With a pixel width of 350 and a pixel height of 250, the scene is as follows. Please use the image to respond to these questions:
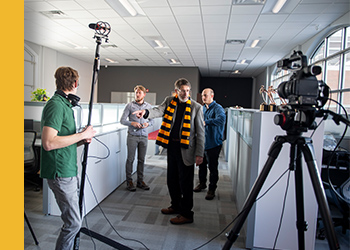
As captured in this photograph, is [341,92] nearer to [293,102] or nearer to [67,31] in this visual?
[293,102]

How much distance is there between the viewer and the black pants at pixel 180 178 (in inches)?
90.4

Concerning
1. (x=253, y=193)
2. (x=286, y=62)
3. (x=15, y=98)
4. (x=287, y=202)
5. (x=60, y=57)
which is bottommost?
(x=287, y=202)

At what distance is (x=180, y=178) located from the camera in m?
2.31

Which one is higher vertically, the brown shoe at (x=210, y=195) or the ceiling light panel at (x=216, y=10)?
the ceiling light panel at (x=216, y=10)

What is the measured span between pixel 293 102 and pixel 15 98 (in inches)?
40.4

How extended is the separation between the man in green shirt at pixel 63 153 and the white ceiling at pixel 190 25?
11.0 feet

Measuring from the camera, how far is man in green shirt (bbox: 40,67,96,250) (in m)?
1.36

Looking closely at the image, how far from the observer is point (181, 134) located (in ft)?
7.40

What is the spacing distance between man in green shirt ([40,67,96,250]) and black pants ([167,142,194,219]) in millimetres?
1001

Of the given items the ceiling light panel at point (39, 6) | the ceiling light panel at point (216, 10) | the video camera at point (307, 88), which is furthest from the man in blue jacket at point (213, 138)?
the ceiling light panel at point (39, 6)

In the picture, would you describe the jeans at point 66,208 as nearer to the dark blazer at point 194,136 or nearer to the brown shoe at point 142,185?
the dark blazer at point 194,136

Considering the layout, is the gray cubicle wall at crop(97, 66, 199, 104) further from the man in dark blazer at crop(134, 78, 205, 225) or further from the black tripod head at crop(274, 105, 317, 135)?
the black tripod head at crop(274, 105, 317, 135)

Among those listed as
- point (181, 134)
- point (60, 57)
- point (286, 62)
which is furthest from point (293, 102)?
point (60, 57)

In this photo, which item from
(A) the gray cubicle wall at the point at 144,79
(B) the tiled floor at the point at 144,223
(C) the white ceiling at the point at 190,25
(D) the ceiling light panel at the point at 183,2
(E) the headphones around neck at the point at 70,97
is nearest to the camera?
(E) the headphones around neck at the point at 70,97
